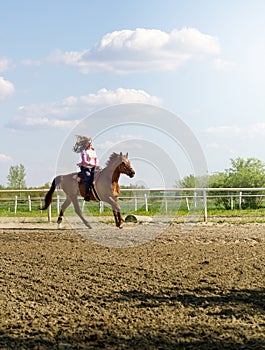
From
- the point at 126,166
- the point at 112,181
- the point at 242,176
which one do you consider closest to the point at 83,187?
the point at 112,181

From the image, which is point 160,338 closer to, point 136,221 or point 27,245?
point 27,245

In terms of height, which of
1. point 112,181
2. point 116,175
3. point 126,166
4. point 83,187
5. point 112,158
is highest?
point 112,158

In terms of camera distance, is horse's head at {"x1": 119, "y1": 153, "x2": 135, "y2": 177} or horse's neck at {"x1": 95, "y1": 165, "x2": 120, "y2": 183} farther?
horse's neck at {"x1": 95, "y1": 165, "x2": 120, "y2": 183}

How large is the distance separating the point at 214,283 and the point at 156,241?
533 cm

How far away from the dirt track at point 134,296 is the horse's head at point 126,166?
3.17 m

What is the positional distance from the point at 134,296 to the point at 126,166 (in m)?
8.19

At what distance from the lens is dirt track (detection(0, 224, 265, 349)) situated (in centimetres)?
507

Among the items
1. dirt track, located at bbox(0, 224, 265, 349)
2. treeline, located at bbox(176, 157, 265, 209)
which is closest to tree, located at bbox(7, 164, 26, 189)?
treeline, located at bbox(176, 157, 265, 209)

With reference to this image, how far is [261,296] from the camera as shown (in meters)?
6.75

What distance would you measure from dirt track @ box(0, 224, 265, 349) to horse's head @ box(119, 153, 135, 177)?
10.4ft

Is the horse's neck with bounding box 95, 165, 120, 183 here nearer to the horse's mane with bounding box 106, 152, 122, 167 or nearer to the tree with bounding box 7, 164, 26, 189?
the horse's mane with bounding box 106, 152, 122, 167

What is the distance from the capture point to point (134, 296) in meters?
6.85

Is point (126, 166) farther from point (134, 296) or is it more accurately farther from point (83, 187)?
point (134, 296)

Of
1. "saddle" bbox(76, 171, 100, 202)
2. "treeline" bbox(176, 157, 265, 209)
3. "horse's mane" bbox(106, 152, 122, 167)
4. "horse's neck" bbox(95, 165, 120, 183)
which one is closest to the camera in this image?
"horse's neck" bbox(95, 165, 120, 183)
